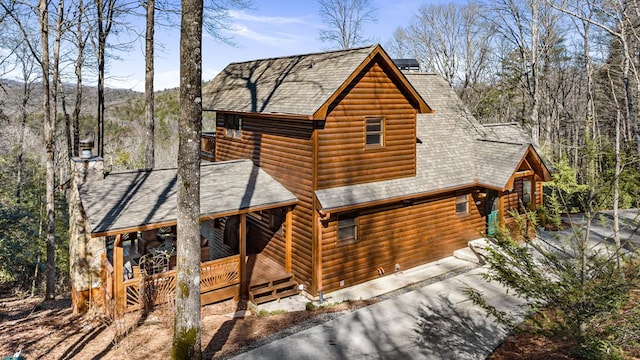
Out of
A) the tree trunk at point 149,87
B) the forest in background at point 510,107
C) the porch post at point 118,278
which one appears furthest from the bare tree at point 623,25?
the tree trunk at point 149,87

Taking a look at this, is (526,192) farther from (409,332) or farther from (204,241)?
(204,241)

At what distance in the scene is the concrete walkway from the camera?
872 centimetres

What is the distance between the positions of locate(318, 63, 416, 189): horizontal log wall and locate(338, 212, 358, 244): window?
102cm

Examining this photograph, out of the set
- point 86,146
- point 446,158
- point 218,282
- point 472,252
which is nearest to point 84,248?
point 86,146

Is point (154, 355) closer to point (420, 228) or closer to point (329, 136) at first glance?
point (329, 136)

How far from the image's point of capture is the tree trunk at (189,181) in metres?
7.68

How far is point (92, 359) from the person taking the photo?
8.60 metres

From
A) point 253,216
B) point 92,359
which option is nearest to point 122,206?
point 92,359

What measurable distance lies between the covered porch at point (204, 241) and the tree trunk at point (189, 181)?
282 centimetres

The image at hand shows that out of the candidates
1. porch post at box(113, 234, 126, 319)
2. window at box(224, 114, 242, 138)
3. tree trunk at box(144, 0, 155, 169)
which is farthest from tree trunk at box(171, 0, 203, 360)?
tree trunk at box(144, 0, 155, 169)

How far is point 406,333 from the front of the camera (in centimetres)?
970

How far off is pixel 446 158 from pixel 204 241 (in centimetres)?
925

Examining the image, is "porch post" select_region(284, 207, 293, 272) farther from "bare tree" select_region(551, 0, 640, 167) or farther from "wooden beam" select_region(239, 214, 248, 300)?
"bare tree" select_region(551, 0, 640, 167)

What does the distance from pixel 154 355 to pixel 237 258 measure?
3.73 m
